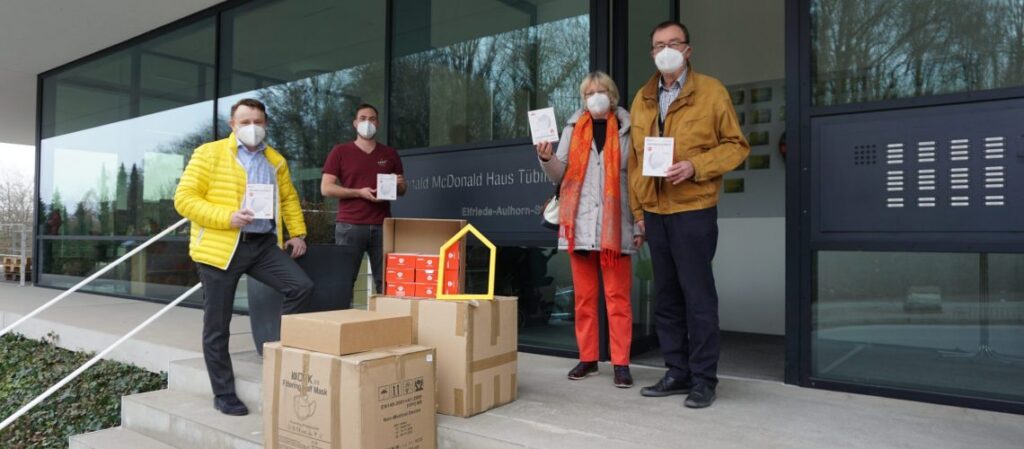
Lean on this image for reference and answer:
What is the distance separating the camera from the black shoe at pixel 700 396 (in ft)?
8.68

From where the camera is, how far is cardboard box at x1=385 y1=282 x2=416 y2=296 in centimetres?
302

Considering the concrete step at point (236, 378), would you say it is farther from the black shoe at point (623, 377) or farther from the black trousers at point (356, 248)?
the black shoe at point (623, 377)

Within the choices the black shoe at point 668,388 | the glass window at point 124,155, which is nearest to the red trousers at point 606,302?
the black shoe at point 668,388

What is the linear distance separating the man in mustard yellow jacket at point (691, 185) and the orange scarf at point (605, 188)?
191 mm

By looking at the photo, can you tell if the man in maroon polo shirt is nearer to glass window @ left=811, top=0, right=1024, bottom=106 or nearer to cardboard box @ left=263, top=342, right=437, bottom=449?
cardboard box @ left=263, top=342, right=437, bottom=449

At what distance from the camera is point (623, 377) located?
3023mm

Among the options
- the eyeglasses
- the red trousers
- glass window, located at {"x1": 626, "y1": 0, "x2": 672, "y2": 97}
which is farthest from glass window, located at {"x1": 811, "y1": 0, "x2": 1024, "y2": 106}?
the red trousers

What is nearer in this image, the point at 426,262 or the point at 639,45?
the point at 426,262

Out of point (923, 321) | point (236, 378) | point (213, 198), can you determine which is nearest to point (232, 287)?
point (213, 198)

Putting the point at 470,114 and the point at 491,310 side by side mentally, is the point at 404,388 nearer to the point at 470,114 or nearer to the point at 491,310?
the point at 491,310

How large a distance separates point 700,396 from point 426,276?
1287 millimetres

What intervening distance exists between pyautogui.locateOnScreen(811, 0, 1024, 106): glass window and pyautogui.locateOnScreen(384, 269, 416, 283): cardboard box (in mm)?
2036

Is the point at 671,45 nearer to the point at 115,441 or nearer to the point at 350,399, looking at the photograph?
the point at 350,399

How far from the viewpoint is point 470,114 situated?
14.8 feet
